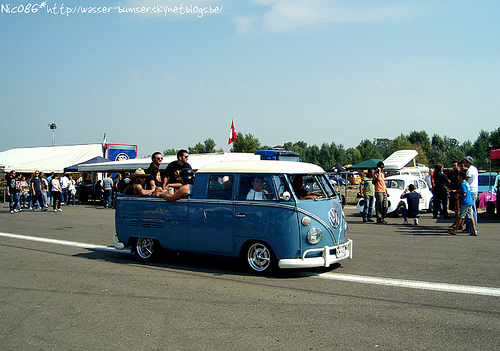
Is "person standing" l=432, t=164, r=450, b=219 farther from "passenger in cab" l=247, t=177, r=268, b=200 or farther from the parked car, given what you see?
"passenger in cab" l=247, t=177, r=268, b=200

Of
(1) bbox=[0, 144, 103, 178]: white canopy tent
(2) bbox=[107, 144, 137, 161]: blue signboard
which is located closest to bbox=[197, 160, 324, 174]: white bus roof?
(2) bbox=[107, 144, 137, 161]: blue signboard

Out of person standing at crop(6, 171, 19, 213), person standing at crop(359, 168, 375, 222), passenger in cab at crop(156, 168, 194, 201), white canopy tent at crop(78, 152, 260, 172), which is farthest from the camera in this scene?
white canopy tent at crop(78, 152, 260, 172)

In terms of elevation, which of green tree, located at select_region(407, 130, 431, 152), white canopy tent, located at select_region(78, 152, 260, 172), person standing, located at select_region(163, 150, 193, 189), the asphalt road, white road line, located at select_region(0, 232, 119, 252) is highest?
green tree, located at select_region(407, 130, 431, 152)

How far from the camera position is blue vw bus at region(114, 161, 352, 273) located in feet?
24.2

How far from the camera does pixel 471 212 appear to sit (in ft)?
41.2

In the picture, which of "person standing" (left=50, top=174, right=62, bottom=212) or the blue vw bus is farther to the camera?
"person standing" (left=50, top=174, right=62, bottom=212)

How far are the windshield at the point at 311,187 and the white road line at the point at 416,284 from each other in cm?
135

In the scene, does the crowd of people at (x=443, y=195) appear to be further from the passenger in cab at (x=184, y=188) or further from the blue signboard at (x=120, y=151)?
the blue signboard at (x=120, y=151)

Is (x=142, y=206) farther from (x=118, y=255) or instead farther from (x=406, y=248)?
(x=406, y=248)

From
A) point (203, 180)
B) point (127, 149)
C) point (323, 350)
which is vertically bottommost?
point (323, 350)

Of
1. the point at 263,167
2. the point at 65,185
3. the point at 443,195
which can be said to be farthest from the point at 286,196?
the point at 65,185

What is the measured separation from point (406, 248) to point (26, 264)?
8.11 m

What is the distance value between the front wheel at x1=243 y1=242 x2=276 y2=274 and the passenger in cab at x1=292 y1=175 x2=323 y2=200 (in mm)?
998

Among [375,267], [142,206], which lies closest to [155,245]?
[142,206]
